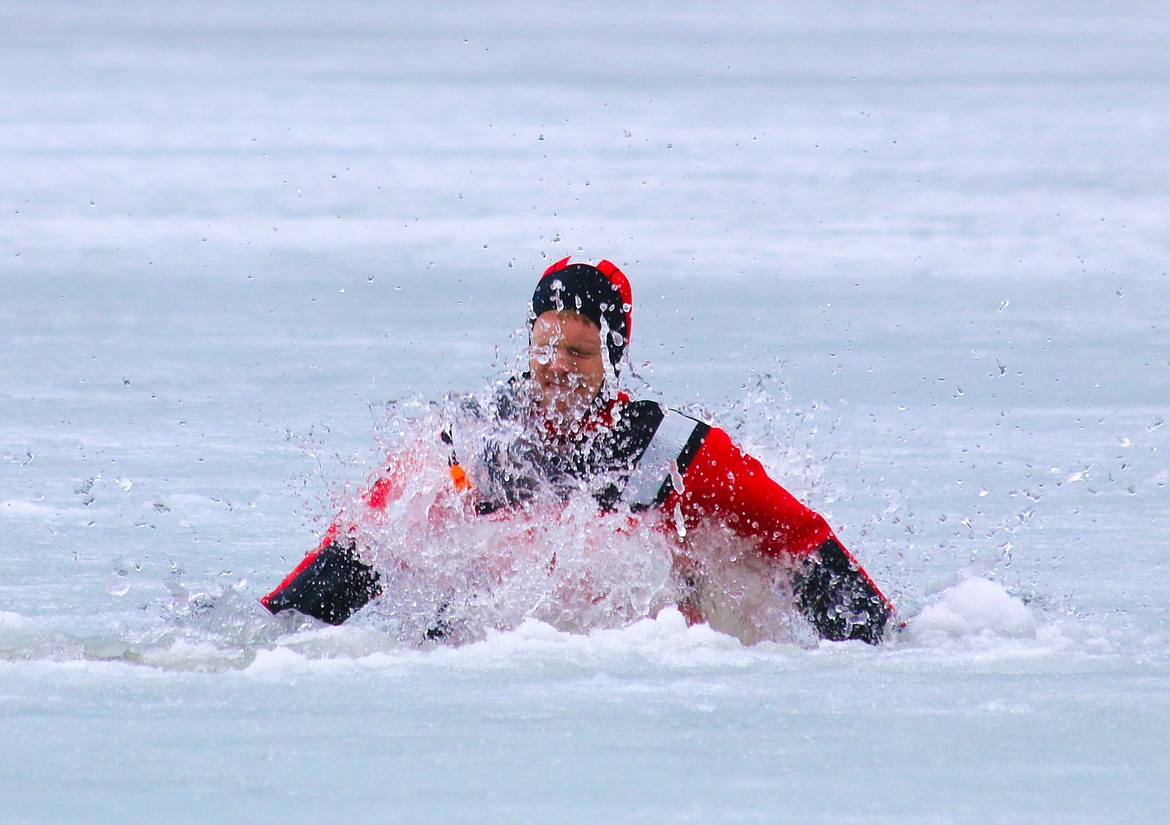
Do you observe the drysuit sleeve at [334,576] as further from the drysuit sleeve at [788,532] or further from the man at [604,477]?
the drysuit sleeve at [788,532]

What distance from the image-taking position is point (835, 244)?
37.8 feet

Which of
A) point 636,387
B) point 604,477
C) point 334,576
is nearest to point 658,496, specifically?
point 604,477

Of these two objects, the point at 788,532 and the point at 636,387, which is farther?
the point at 636,387

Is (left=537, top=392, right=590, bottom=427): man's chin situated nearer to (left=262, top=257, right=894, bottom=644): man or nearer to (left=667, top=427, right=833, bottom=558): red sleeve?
(left=262, top=257, right=894, bottom=644): man

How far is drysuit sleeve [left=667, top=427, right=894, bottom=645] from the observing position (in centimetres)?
412

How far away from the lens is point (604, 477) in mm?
4098

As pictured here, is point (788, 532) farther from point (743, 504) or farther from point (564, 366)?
point (564, 366)

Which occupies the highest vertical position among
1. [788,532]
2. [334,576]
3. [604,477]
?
[604,477]

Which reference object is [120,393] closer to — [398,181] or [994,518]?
[994,518]

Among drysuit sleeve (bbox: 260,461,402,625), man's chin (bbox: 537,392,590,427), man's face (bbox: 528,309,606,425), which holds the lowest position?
drysuit sleeve (bbox: 260,461,402,625)

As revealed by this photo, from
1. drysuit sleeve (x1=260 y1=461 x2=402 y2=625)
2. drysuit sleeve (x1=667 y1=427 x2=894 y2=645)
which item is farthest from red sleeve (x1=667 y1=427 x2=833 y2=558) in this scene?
drysuit sleeve (x1=260 y1=461 x2=402 y2=625)

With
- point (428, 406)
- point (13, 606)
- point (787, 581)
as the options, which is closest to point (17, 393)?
point (13, 606)

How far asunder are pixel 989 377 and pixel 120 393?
3652 millimetres

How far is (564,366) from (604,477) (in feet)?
0.86
